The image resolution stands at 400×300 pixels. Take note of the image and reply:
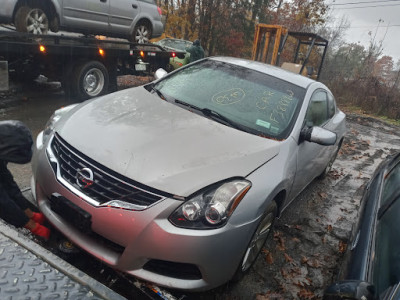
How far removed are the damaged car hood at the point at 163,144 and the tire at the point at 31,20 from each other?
3.47 metres

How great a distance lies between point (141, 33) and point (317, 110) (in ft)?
19.8

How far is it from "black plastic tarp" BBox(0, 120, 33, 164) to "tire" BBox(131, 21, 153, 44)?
22.4ft

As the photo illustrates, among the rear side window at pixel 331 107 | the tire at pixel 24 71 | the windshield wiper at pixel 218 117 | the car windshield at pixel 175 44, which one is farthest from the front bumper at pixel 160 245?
the car windshield at pixel 175 44

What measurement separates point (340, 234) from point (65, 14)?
603cm

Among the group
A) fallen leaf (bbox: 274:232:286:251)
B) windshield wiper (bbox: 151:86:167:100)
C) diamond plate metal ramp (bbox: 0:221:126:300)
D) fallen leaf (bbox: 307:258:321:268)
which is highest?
windshield wiper (bbox: 151:86:167:100)

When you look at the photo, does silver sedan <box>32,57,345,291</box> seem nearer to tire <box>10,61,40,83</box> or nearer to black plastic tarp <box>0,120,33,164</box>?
black plastic tarp <box>0,120,33,164</box>

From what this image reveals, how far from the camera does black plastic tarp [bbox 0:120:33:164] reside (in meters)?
1.87

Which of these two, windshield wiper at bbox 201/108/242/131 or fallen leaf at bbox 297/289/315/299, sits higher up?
windshield wiper at bbox 201/108/242/131

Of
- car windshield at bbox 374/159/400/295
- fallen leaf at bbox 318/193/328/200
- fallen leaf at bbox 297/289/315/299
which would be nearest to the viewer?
car windshield at bbox 374/159/400/295

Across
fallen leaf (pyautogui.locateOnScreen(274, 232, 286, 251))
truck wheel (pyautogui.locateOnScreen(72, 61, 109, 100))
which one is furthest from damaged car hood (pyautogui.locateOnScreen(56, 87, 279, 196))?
truck wheel (pyautogui.locateOnScreen(72, 61, 109, 100))

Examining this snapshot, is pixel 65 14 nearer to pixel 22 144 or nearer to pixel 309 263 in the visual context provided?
pixel 22 144

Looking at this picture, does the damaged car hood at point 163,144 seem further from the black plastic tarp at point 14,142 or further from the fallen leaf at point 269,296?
the fallen leaf at point 269,296

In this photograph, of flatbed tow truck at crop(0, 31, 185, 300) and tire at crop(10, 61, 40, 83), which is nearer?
flatbed tow truck at crop(0, 31, 185, 300)

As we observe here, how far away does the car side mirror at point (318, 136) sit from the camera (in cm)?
303
